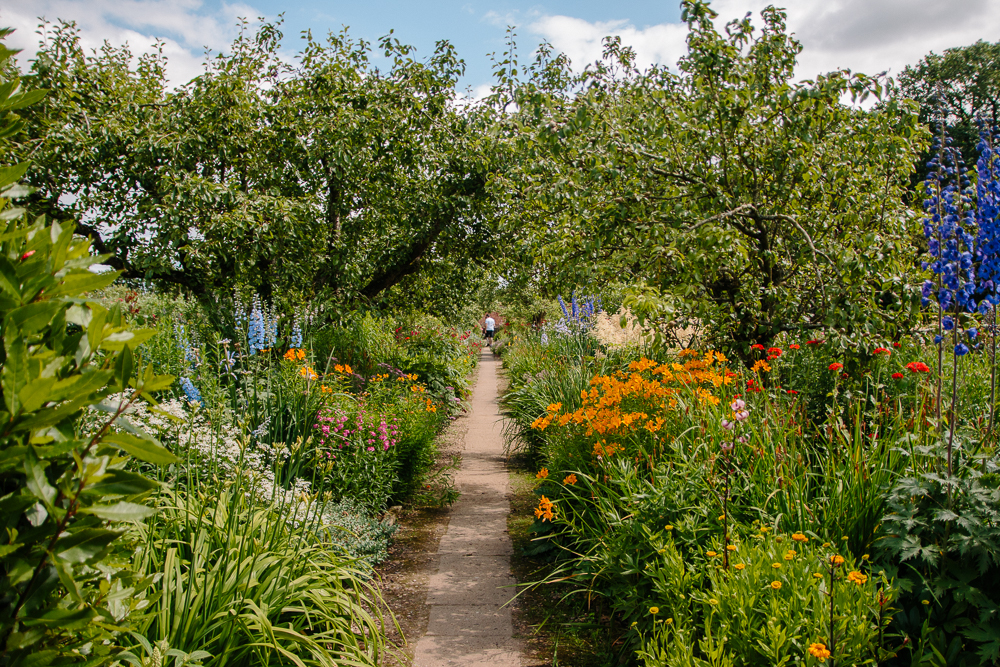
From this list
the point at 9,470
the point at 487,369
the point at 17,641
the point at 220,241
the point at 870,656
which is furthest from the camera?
the point at 487,369

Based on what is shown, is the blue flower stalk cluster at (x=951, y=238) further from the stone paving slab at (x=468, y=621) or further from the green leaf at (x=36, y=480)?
the green leaf at (x=36, y=480)

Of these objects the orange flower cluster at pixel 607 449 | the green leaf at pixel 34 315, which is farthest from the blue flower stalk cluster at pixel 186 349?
the green leaf at pixel 34 315

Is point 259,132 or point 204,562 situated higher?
point 259,132

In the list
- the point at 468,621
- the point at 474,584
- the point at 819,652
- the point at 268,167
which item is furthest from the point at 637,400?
the point at 268,167

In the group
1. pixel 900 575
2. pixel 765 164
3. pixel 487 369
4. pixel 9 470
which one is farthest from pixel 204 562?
pixel 487 369

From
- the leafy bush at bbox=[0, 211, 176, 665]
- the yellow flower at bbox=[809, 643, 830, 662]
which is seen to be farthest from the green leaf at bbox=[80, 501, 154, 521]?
the yellow flower at bbox=[809, 643, 830, 662]

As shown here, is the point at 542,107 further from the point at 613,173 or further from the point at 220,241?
Result: the point at 220,241

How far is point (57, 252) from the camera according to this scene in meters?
1.28

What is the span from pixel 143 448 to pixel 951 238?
3.15 metres

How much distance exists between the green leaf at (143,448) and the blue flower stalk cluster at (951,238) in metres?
2.89

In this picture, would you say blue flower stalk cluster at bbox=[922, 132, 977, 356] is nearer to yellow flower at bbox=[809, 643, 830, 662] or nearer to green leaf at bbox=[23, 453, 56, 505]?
yellow flower at bbox=[809, 643, 830, 662]

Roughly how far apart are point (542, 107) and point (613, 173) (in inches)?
55.3

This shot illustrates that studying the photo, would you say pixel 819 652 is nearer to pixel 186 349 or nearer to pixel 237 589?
pixel 237 589

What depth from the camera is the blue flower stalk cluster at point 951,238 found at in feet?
8.38
